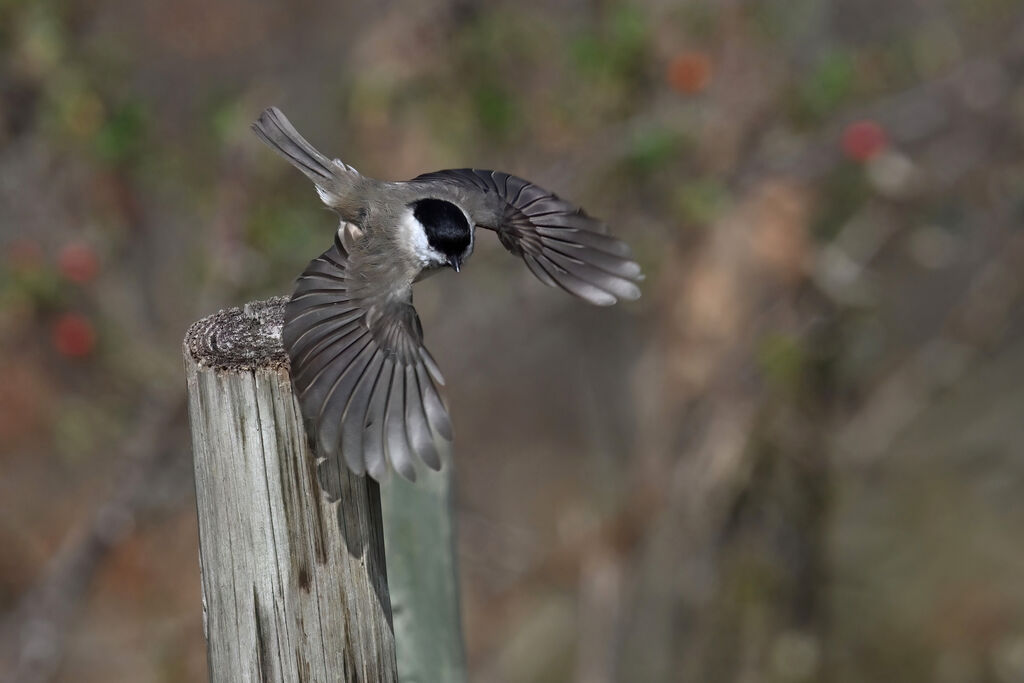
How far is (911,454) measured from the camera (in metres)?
6.38

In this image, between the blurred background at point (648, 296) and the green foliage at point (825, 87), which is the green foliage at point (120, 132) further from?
the green foliage at point (825, 87)

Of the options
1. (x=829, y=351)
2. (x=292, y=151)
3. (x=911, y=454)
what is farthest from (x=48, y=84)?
(x=911, y=454)

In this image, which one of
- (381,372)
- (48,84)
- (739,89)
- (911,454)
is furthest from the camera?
(911,454)

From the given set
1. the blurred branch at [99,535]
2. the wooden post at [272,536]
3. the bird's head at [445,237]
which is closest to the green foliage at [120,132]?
the blurred branch at [99,535]

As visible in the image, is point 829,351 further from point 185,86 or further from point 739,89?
point 185,86

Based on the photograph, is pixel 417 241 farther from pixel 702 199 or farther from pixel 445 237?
pixel 702 199

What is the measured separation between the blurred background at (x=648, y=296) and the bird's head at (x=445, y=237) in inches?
94.9

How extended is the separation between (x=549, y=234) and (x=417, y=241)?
14.1 inches

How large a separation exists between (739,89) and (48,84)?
3.01m

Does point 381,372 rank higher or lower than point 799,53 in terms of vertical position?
lower

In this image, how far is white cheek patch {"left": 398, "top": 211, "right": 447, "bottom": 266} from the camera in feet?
8.25

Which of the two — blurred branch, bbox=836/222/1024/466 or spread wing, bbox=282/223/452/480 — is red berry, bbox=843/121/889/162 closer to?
blurred branch, bbox=836/222/1024/466

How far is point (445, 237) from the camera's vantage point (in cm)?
249

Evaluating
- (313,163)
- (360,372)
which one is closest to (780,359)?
(313,163)
